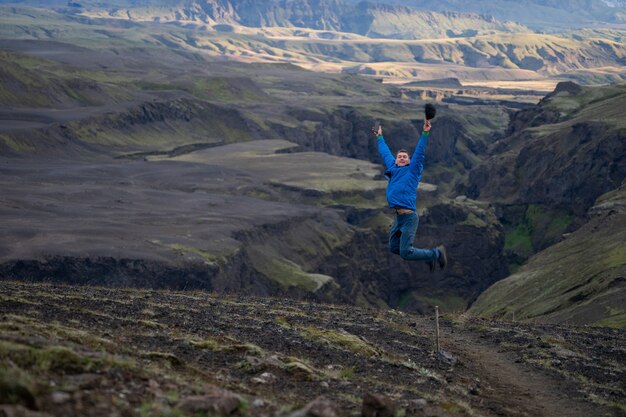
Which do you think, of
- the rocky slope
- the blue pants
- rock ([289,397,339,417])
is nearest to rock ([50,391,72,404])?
rock ([289,397,339,417])

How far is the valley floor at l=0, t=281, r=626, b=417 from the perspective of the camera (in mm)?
13644

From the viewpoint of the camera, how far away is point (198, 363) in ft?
59.3

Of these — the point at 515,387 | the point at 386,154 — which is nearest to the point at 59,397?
the point at 386,154

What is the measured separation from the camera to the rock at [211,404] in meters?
13.2

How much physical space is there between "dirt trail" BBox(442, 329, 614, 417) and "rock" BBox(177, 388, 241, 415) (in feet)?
23.0

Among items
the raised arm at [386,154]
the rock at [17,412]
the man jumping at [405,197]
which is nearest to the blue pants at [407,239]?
the man jumping at [405,197]

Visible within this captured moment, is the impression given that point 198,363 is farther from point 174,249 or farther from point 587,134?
point 587,134

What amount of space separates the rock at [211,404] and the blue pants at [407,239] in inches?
395

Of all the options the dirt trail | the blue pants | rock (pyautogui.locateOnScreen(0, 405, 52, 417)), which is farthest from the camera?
the blue pants

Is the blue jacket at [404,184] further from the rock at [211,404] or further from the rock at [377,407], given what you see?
the rock at [211,404]

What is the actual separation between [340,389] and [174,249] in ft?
209

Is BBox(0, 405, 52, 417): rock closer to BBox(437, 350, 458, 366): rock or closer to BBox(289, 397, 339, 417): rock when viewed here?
BBox(289, 397, 339, 417): rock

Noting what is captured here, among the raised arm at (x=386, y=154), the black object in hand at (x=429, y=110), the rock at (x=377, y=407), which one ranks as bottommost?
the rock at (x=377, y=407)

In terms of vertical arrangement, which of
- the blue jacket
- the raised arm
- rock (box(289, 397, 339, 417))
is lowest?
rock (box(289, 397, 339, 417))
